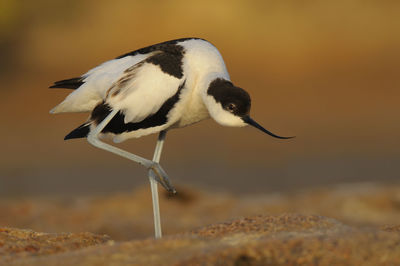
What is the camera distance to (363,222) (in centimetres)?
821

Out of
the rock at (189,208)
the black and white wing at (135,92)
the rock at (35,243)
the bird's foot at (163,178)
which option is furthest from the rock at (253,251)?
the rock at (189,208)

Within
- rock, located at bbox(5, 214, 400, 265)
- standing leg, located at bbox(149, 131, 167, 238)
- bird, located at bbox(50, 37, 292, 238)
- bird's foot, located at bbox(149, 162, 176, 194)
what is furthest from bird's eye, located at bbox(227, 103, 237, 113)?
rock, located at bbox(5, 214, 400, 265)

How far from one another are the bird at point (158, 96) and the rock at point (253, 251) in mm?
1163

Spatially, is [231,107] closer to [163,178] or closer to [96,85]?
[163,178]

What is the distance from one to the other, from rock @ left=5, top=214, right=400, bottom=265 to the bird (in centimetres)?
116

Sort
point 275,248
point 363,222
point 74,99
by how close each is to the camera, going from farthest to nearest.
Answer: point 363,222, point 74,99, point 275,248

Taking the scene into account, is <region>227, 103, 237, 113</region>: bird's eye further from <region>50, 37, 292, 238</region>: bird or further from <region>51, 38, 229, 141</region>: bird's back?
<region>51, 38, 229, 141</region>: bird's back

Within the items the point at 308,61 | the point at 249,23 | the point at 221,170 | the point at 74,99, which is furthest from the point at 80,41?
the point at 74,99

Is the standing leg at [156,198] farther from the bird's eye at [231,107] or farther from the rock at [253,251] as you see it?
the rock at [253,251]

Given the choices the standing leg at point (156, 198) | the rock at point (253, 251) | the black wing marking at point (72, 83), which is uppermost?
the black wing marking at point (72, 83)

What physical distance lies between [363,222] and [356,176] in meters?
3.65

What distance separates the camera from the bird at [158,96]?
480cm

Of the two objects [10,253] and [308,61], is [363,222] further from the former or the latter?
[308,61]

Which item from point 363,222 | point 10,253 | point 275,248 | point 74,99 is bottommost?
point 363,222
